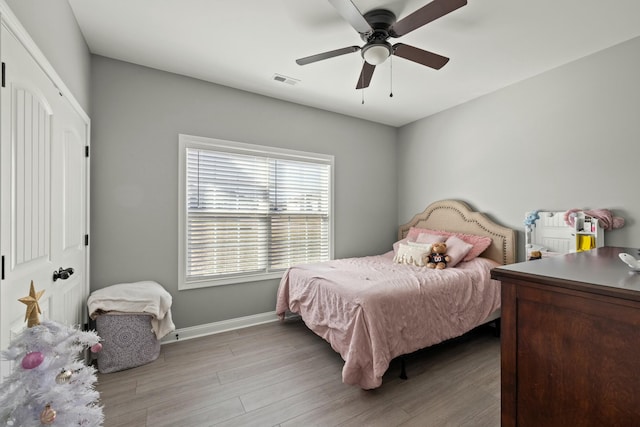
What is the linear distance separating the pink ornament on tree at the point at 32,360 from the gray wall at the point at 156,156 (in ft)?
7.04

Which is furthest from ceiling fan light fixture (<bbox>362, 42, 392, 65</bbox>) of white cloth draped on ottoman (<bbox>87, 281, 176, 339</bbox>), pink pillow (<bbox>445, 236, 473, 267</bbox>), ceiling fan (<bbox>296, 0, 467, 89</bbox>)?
white cloth draped on ottoman (<bbox>87, 281, 176, 339</bbox>)

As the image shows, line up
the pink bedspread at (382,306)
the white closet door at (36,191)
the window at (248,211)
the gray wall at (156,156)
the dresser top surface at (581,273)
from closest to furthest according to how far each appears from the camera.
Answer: the dresser top surface at (581,273), the white closet door at (36,191), the pink bedspread at (382,306), the gray wall at (156,156), the window at (248,211)

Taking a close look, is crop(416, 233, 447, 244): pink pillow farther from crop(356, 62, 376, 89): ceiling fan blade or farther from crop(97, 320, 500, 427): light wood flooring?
crop(356, 62, 376, 89): ceiling fan blade

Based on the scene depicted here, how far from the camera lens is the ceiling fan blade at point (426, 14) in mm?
1557

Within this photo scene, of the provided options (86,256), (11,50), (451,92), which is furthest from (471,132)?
(86,256)

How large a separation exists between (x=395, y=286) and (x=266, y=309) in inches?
70.2

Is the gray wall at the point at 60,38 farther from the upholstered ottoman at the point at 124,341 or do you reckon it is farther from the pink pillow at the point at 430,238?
the pink pillow at the point at 430,238

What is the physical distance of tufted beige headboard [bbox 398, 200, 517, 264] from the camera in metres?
3.14

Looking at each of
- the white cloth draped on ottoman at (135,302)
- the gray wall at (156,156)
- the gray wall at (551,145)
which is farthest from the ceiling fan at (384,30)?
the white cloth draped on ottoman at (135,302)

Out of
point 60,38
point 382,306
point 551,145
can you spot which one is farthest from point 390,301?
point 60,38

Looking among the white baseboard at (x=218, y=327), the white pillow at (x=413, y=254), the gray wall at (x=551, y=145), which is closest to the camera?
the gray wall at (x=551, y=145)

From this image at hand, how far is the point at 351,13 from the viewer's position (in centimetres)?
169

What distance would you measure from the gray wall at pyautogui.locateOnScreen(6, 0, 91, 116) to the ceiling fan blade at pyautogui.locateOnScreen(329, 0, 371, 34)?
151 cm

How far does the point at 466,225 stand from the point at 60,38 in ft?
13.6
